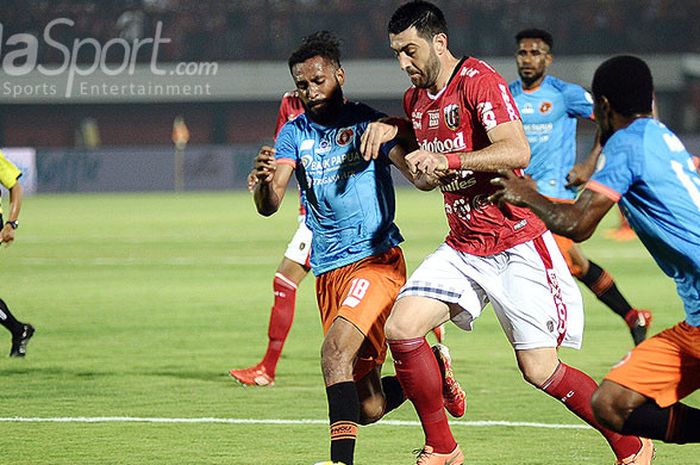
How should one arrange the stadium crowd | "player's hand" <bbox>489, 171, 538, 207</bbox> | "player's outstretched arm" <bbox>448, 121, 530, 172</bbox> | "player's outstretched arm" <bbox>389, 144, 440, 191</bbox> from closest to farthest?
"player's hand" <bbox>489, 171, 538, 207</bbox> < "player's outstretched arm" <bbox>448, 121, 530, 172</bbox> < "player's outstretched arm" <bbox>389, 144, 440, 191</bbox> < the stadium crowd

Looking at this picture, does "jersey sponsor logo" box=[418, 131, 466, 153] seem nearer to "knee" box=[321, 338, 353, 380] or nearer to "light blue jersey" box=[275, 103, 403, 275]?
"light blue jersey" box=[275, 103, 403, 275]

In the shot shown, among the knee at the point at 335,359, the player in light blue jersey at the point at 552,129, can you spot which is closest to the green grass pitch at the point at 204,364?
the player in light blue jersey at the point at 552,129

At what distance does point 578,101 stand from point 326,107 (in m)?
4.42

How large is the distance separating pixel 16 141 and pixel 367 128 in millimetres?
48635

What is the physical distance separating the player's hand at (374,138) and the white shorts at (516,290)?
24.4 inches

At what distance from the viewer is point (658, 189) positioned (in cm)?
494

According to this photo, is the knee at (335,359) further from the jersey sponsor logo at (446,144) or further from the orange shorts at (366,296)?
the jersey sponsor logo at (446,144)

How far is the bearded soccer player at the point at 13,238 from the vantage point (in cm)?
984

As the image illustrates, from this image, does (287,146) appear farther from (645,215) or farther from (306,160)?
(645,215)

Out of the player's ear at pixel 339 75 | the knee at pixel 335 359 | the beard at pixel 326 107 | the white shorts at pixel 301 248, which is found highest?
the player's ear at pixel 339 75

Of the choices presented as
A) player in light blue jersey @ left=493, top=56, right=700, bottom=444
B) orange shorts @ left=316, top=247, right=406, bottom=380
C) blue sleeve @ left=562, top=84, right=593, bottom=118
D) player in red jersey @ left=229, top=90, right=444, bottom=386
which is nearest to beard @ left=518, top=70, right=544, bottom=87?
blue sleeve @ left=562, top=84, right=593, bottom=118

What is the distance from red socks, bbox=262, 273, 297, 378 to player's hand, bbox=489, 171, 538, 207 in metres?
4.18

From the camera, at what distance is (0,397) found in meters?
8.42

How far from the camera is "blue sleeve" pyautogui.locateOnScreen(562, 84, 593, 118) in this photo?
10562 mm
